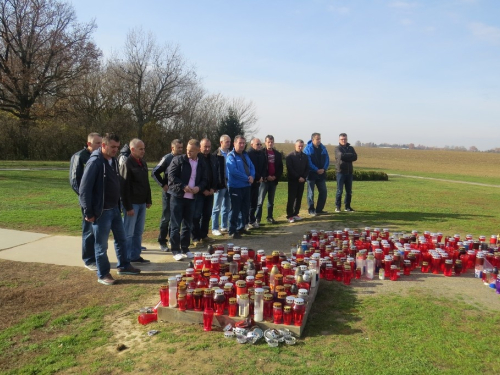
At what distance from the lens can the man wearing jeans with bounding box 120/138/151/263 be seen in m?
6.55

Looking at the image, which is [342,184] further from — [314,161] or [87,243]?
[87,243]

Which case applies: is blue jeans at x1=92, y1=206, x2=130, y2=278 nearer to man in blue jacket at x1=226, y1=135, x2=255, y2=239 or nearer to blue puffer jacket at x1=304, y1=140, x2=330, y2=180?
man in blue jacket at x1=226, y1=135, x2=255, y2=239

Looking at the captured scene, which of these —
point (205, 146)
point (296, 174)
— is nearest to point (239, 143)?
point (205, 146)

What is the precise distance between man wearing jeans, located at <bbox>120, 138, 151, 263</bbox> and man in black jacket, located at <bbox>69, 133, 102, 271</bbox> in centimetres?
56

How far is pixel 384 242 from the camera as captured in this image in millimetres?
6895

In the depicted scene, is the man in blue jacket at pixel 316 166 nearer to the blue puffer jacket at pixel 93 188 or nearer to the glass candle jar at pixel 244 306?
the blue puffer jacket at pixel 93 188

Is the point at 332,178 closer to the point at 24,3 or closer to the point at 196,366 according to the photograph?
the point at 196,366

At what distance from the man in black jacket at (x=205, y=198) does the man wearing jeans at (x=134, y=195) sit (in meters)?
1.26

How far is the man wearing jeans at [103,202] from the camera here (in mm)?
5484

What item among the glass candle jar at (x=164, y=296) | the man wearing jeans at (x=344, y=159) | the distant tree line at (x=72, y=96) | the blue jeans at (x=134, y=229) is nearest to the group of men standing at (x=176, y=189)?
the blue jeans at (x=134, y=229)

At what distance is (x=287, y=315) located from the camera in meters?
4.12

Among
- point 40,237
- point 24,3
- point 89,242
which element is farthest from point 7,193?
point 24,3

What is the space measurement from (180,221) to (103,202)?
1.67 metres

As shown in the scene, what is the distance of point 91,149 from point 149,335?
10.9 feet
